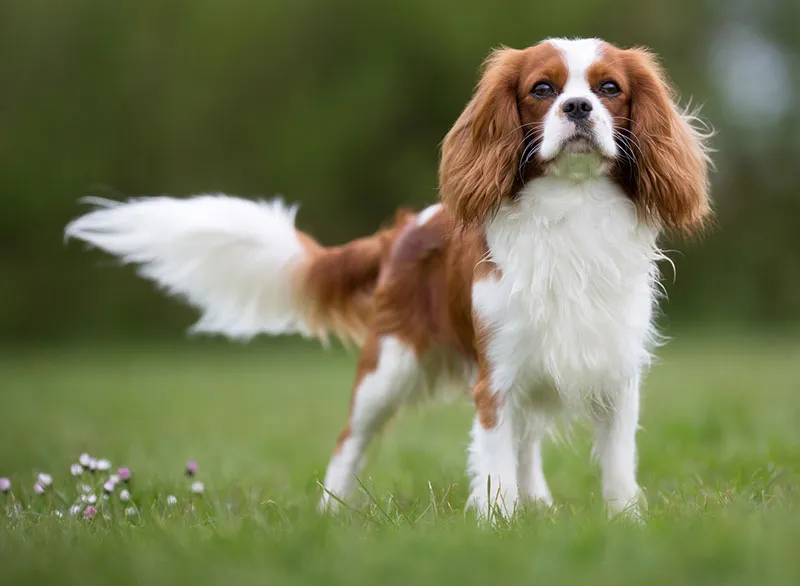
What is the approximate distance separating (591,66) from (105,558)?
229 centimetres

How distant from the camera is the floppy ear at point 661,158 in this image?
12.0ft

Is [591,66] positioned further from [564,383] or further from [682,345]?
[682,345]

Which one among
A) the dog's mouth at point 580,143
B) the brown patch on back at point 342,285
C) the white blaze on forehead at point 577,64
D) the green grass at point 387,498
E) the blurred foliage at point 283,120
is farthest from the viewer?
the blurred foliage at point 283,120

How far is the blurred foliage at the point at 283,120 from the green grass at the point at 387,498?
8.66 metres

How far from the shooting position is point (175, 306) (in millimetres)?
19125

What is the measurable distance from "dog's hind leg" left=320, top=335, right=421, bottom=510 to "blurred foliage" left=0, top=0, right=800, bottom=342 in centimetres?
1433

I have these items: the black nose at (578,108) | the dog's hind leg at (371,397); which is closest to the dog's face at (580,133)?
the black nose at (578,108)

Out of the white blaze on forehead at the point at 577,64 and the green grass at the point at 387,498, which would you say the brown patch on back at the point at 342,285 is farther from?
the white blaze on forehead at the point at 577,64

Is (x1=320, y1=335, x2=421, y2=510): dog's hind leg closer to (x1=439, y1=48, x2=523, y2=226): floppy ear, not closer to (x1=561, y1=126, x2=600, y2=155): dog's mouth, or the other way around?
(x1=439, y1=48, x2=523, y2=226): floppy ear

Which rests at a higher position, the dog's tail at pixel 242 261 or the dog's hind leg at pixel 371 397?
the dog's tail at pixel 242 261

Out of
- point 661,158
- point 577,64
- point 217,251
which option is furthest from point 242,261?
point 661,158

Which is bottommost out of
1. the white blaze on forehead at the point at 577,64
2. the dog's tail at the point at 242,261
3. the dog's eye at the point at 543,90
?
the dog's tail at the point at 242,261

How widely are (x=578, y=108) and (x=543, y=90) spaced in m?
0.24

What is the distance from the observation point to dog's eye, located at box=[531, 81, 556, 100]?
362 centimetres
